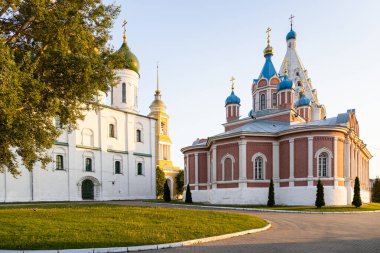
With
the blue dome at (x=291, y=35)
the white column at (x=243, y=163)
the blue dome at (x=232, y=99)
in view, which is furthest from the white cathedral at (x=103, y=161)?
the blue dome at (x=291, y=35)

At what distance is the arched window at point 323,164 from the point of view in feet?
87.8

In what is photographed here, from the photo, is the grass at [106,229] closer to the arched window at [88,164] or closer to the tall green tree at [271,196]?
the tall green tree at [271,196]

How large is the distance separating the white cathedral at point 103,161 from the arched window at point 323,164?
72.6 ft

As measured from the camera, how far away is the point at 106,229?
10570 mm

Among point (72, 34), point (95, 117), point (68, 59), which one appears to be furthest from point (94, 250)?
point (95, 117)

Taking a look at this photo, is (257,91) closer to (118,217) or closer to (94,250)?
(118,217)

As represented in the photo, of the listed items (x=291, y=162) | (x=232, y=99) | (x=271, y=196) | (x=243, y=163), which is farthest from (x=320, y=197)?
(x=232, y=99)

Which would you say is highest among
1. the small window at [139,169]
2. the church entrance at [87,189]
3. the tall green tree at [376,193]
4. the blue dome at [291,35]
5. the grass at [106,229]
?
the blue dome at [291,35]

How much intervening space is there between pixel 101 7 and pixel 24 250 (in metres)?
11.1

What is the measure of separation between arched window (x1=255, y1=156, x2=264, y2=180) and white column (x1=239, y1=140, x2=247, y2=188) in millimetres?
1251

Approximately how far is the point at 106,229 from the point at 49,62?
7.91m

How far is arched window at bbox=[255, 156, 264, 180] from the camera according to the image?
28931 millimetres

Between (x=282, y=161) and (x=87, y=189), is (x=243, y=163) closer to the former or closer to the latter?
(x=282, y=161)

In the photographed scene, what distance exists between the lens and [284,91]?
34438 mm
